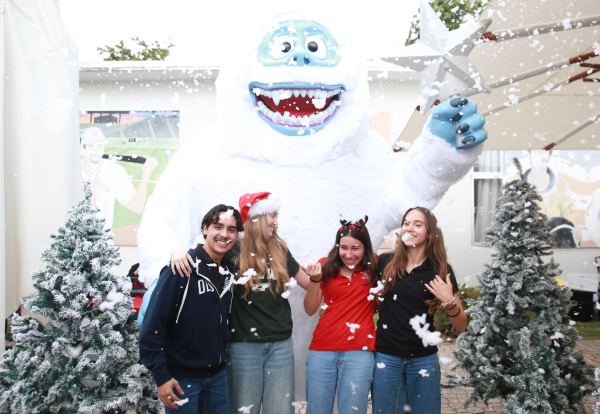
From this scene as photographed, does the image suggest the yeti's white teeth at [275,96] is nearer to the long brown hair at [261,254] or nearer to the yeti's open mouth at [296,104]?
the yeti's open mouth at [296,104]

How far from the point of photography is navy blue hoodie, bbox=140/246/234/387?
1.70m

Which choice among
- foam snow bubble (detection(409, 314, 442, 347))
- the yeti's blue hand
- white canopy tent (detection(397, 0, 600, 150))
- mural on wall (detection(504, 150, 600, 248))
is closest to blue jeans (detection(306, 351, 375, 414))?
foam snow bubble (detection(409, 314, 442, 347))

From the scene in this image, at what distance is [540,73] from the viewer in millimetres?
2727

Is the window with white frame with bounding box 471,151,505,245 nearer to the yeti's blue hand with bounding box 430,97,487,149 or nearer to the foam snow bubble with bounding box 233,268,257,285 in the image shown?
the yeti's blue hand with bounding box 430,97,487,149

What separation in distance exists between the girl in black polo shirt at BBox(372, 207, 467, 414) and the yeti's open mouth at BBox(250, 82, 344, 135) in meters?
0.75

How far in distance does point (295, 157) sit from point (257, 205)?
39 cm

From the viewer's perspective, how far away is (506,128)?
12.0 ft

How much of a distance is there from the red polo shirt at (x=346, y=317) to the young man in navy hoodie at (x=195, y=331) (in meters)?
0.45

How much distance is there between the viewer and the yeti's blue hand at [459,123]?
78.2 inches

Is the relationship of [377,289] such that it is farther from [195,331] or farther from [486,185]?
[486,185]

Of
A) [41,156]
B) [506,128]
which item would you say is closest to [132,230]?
[41,156]

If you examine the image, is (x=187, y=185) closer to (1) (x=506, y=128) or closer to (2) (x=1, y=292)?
(2) (x=1, y=292)

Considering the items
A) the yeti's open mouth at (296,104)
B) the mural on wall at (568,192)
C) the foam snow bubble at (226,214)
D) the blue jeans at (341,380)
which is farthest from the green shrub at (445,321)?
the foam snow bubble at (226,214)

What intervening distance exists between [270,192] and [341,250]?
470mm
